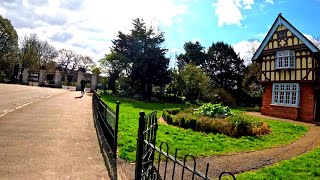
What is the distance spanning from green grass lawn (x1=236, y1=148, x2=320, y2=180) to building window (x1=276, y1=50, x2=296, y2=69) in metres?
16.3

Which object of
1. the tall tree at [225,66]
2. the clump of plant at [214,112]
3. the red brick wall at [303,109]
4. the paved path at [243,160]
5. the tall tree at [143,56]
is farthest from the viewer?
the tall tree at [225,66]

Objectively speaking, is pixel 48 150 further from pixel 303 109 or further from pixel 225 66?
pixel 225 66

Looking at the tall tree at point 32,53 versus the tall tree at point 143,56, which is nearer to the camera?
the tall tree at point 143,56

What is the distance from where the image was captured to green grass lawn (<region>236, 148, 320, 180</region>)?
6.54 m

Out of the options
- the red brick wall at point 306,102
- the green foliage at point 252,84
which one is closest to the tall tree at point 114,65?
the green foliage at point 252,84

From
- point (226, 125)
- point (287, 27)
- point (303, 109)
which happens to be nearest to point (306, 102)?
point (303, 109)

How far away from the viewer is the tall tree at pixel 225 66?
148 feet

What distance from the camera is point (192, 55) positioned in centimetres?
5072

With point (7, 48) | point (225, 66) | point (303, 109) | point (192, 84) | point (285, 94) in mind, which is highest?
point (7, 48)

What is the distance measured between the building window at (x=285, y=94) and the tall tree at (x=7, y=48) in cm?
4613

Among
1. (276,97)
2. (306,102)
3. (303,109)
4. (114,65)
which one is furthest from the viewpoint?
(114,65)

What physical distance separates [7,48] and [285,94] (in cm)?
5047

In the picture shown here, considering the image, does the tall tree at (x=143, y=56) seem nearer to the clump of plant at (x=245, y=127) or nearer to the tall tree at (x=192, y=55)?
the tall tree at (x=192, y=55)

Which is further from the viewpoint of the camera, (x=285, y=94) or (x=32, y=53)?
(x=32, y=53)
